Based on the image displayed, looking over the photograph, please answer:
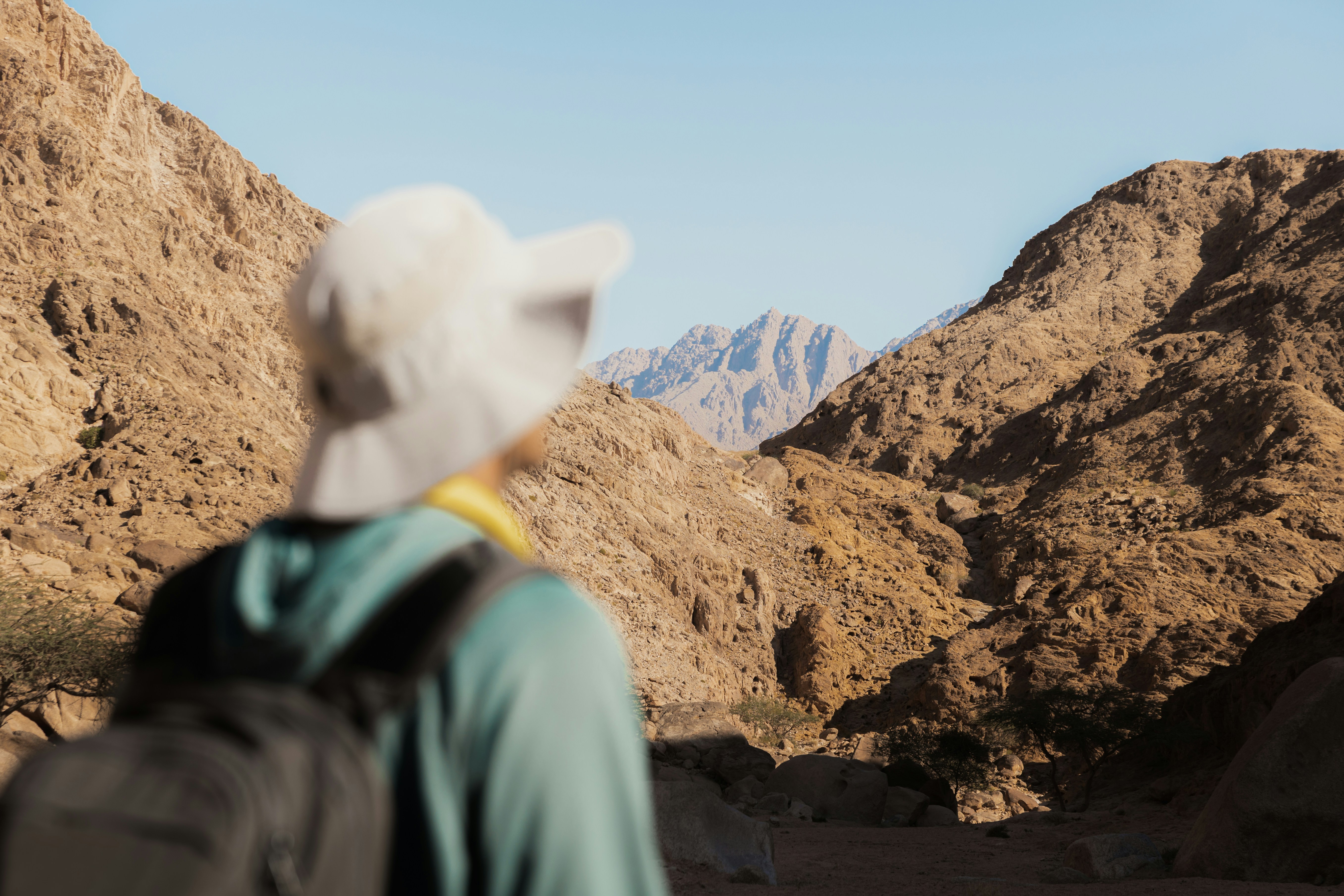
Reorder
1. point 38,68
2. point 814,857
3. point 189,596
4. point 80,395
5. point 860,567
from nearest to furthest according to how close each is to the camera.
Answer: point 189,596, point 814,857, point 80,395, point 38,68, point 860,567

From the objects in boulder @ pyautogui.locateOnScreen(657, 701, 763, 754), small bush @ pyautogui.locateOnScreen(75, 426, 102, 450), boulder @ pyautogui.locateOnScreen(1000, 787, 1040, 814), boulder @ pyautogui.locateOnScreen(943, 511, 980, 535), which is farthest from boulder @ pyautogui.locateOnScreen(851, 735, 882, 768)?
small bush @ pyautogui.locateOnScreen(75, 426, 102, 450)

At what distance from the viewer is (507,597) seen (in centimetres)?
79

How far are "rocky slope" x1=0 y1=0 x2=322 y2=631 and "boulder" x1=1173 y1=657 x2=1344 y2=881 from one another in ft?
49.3

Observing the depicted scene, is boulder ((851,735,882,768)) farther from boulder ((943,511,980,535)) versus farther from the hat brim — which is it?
the hat brim

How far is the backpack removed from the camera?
2.28 ft

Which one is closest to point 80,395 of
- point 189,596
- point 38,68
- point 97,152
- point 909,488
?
point 97,152

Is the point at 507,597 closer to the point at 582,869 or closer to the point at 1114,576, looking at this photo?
the point at 582,869

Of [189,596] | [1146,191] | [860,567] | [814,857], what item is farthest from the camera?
[1146,191]

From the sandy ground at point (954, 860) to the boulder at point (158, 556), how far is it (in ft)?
31.6

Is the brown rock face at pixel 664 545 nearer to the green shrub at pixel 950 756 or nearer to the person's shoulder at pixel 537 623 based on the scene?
the green shrub at pixel 950 756

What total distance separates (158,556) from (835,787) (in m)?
12.8

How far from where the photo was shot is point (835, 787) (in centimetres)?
→ 1709

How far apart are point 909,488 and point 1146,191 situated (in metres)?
30.1

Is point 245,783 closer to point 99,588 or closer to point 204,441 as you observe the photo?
point 99,588
